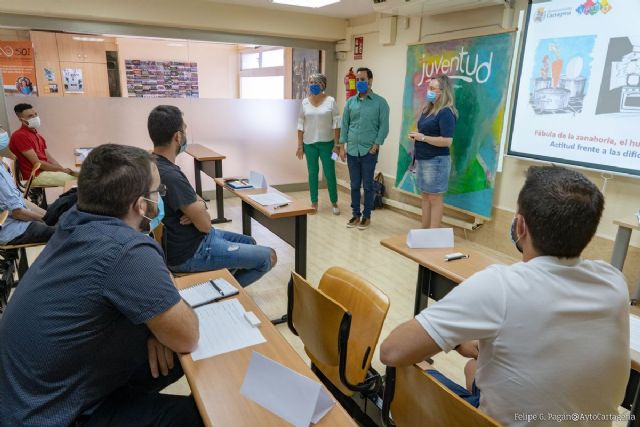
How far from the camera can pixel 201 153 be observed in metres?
4.62

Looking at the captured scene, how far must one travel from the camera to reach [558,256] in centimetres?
94

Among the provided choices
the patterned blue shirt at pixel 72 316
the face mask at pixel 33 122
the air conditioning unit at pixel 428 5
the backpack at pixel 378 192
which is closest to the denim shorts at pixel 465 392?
the patterned blue shirt at pixel 72 316

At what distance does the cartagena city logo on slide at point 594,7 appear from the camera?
2.81 m

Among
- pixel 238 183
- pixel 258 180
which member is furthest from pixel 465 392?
pixel 238 183

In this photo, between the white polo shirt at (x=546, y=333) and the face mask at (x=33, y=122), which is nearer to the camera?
the white polo shirt at (x=546, y=333)

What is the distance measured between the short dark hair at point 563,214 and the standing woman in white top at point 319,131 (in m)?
3.93

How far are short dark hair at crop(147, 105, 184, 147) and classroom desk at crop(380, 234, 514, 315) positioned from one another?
1210mm

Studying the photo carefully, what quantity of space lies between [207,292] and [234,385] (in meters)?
0.51

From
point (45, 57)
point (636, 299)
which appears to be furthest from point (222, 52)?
point (636, 299)

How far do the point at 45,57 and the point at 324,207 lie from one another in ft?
11.5

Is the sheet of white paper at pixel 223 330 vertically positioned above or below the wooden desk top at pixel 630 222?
above

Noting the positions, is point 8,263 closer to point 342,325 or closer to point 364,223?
point 342,325

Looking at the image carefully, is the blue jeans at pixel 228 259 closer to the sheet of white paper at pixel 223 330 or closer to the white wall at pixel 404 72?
the sheet of white paper at pixel 223 330

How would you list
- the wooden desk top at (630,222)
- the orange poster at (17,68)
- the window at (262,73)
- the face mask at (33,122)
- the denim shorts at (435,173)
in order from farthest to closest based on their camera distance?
the window at (262,73) < the orange poster at (17,68) < the face mask at (33,122) < the denim shorts at (435,173) < the wooden desk top at (630,222)
